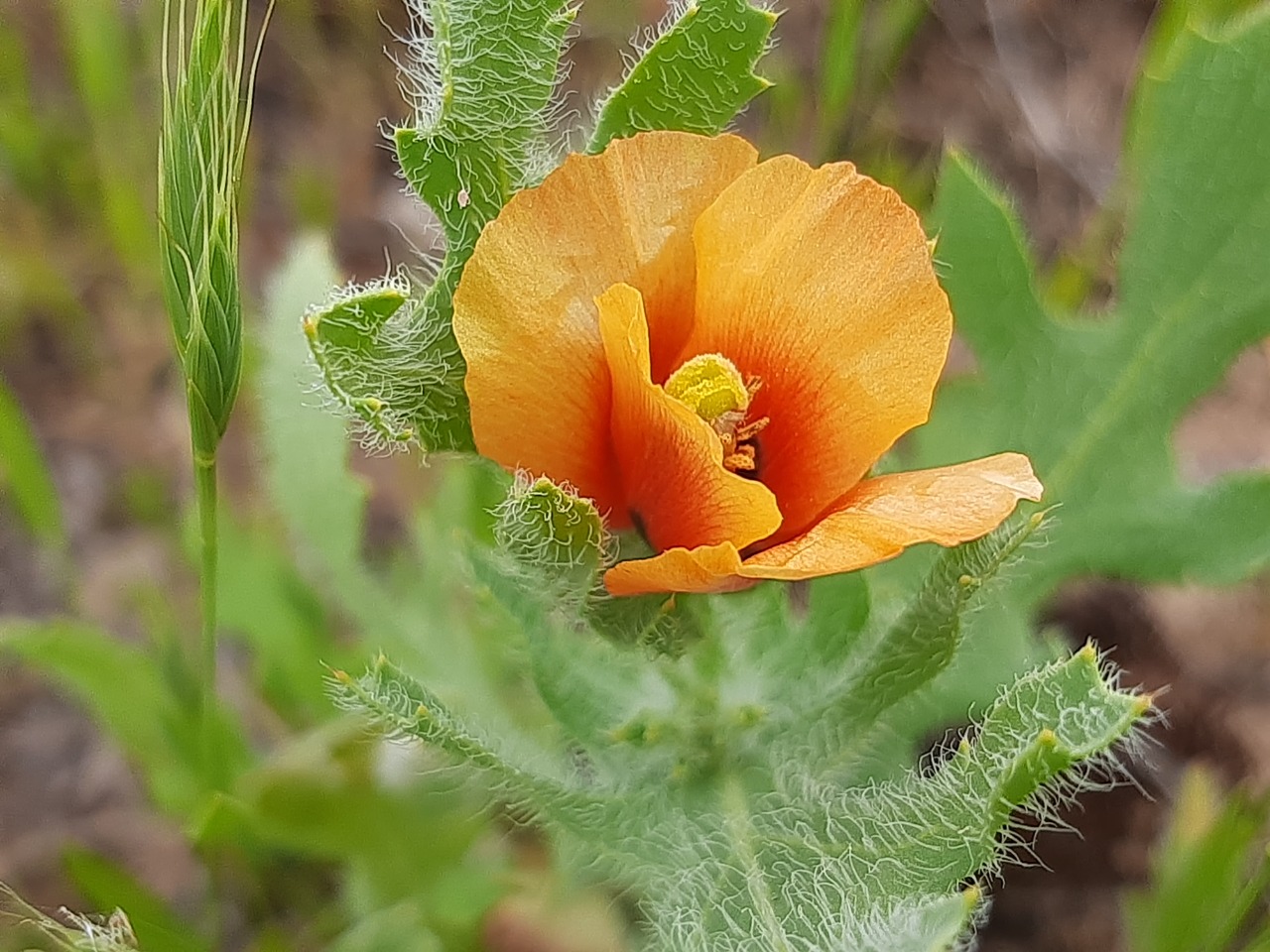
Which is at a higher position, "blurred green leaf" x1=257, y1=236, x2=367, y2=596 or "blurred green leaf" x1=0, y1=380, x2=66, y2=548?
"blurred green leaf" x1=257, y1=236, x2=367, y2=596

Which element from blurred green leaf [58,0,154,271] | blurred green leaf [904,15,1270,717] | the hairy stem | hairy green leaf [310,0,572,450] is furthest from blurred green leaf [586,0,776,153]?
blurred green leaf [58,0,154,271]

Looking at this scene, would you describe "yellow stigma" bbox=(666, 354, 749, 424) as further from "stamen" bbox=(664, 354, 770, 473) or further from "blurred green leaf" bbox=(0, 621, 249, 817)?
"blurred green leaf" bbox=(0, 621, 249, 817)

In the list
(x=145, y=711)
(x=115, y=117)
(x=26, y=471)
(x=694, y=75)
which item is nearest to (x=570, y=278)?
(x=694, y=75)

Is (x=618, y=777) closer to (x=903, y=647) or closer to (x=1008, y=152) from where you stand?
(x=903, y=647)

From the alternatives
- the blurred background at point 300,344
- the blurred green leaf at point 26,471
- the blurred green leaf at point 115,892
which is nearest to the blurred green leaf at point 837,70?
the blurred background at point 300,344

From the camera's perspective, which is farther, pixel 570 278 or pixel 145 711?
pixel 145 711

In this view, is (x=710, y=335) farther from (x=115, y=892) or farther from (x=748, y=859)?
(x=115, y=892)
